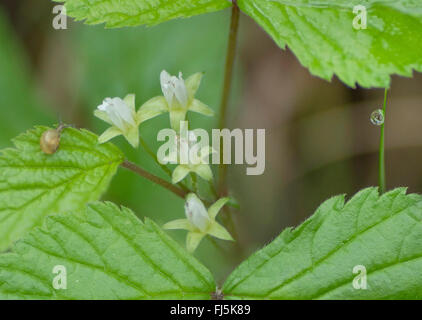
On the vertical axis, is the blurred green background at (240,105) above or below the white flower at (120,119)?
above

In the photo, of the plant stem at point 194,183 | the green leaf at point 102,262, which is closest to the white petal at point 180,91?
the plant stem at point 194,183

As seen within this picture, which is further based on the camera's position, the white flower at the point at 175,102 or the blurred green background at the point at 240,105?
the blurred green background at the point at 240,105

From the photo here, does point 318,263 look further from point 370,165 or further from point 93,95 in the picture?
point 93,95

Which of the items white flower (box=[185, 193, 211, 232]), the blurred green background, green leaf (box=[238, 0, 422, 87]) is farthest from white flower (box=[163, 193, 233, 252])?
the blurred green background

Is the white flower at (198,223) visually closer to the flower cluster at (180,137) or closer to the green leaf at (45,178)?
the flower cluster at (180,137)

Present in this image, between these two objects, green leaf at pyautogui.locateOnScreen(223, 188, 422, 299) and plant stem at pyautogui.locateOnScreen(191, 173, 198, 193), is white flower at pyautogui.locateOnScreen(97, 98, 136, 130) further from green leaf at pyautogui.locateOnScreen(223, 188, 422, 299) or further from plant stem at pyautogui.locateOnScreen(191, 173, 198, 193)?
green leaf at pyautogui.locateOnScreen(223, 188, 422, 299)

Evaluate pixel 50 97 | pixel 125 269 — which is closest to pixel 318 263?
pixel 125 269

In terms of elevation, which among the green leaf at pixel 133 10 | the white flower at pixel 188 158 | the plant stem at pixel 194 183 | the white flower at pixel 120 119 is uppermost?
the green leaf at pixel 133 10

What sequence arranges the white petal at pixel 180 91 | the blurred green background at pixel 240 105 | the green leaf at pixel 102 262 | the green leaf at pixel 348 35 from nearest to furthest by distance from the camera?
the green leaf at pixel 348 35 < the green leaf at pixel 102 262 < the white petal at pixel 180 91 < the blurred green background at pixel 240 105
